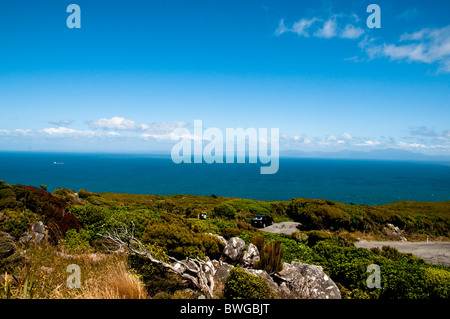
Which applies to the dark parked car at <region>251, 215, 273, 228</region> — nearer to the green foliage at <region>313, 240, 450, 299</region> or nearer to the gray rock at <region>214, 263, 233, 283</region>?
the green foliage at <region>313, 240, 450, 299</region>

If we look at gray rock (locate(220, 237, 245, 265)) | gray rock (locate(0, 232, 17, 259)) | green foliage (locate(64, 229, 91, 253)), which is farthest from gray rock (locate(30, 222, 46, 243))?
gray rock (locate(220, 237, 245, 265))

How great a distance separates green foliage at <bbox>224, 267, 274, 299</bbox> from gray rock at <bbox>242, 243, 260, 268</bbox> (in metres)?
2.77

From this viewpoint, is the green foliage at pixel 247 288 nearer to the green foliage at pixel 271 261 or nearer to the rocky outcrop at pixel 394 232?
the green foliage at pixel 271 261

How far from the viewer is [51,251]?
7512 millimetres

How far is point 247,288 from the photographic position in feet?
17.5

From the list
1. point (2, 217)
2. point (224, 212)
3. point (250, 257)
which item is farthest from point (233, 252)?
point (224, 212)

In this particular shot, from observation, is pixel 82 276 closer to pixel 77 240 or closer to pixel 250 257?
pixel 77 240

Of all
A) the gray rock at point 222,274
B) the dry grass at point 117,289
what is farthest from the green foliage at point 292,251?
the dry grass at point 117,289

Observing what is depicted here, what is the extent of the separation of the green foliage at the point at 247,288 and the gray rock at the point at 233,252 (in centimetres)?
295

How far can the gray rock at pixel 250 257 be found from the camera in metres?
8.33

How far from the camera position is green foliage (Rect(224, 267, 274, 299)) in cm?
527
